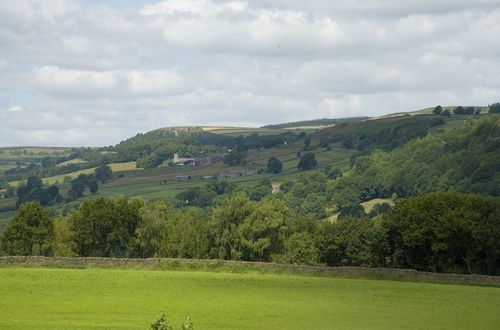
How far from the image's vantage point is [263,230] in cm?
12394

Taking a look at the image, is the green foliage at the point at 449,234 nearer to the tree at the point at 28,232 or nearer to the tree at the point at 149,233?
the tree at the point at 149,233

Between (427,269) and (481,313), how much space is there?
40.8 m

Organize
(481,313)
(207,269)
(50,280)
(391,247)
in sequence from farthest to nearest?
(391,247)
(207,269)
(50,280)
(481,313)

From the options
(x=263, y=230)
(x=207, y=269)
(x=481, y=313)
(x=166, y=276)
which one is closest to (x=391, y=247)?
(x=263, y=230)

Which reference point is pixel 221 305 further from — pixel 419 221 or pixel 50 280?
pixel 419 221

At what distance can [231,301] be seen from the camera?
241 ft

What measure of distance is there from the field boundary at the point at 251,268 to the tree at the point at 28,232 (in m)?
23.7

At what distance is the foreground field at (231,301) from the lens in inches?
2446

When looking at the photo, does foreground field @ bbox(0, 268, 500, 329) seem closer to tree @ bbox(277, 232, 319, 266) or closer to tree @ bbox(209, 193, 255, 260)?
tree @ bbox(209, 193, 255, 260)

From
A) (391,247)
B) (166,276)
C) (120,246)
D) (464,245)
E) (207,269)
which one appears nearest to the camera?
(166,276)

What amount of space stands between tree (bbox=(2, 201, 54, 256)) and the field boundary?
23705 mm

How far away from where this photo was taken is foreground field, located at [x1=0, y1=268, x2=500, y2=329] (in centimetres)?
6212

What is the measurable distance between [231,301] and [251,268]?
25242mm

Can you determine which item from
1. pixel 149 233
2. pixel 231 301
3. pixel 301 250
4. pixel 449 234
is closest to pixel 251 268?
pixel 449 234
